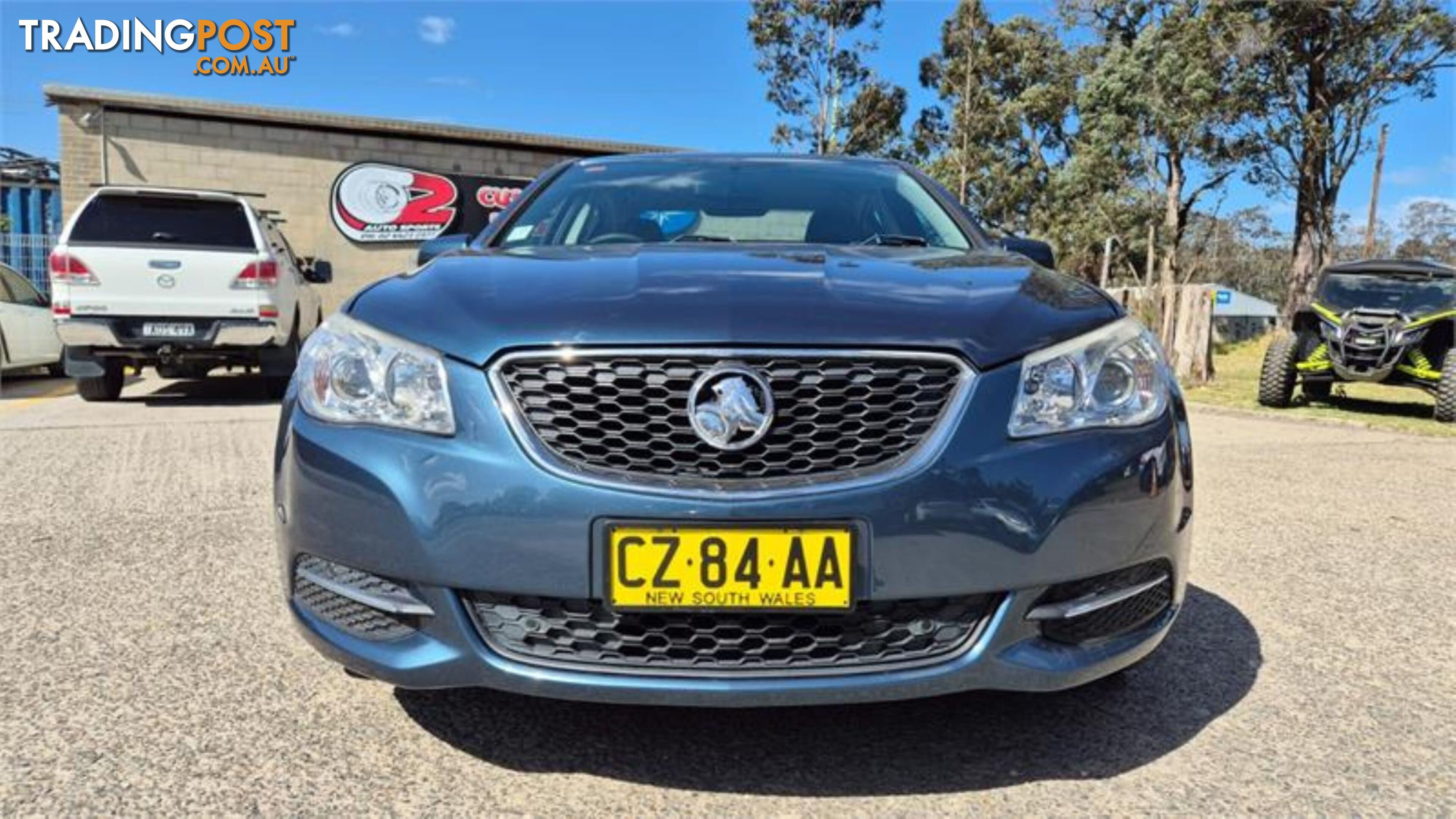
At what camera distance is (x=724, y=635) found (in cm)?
175

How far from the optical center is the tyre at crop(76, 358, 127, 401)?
8539 mm

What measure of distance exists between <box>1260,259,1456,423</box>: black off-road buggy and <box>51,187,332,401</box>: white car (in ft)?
30.4

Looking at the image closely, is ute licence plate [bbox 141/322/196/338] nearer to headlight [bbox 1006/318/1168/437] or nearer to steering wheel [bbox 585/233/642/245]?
steering wheel [bbox 585/233/642/245]

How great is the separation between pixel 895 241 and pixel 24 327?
10.3 meters

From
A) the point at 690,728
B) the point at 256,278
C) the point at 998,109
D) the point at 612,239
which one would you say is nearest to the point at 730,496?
the point at 690,728

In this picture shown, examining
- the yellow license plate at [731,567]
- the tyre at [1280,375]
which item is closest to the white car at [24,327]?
the yellow license plate at [731,567]

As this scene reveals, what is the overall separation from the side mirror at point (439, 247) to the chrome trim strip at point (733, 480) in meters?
1.15

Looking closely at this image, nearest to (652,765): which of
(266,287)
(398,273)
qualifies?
(398,273)

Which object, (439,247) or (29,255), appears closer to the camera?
(439,247)

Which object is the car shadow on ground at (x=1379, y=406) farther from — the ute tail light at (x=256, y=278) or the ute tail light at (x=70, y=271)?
the ute tail light at (x=70, y=271)

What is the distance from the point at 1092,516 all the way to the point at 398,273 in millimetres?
1652

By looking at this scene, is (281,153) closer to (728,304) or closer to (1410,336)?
(1410,336)

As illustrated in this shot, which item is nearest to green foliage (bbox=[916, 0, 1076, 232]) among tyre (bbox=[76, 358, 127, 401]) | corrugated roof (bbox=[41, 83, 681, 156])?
corrugated roof (bbox=[41, 83, 681, 156])

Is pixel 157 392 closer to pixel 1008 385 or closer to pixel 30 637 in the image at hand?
pixel 30 637
